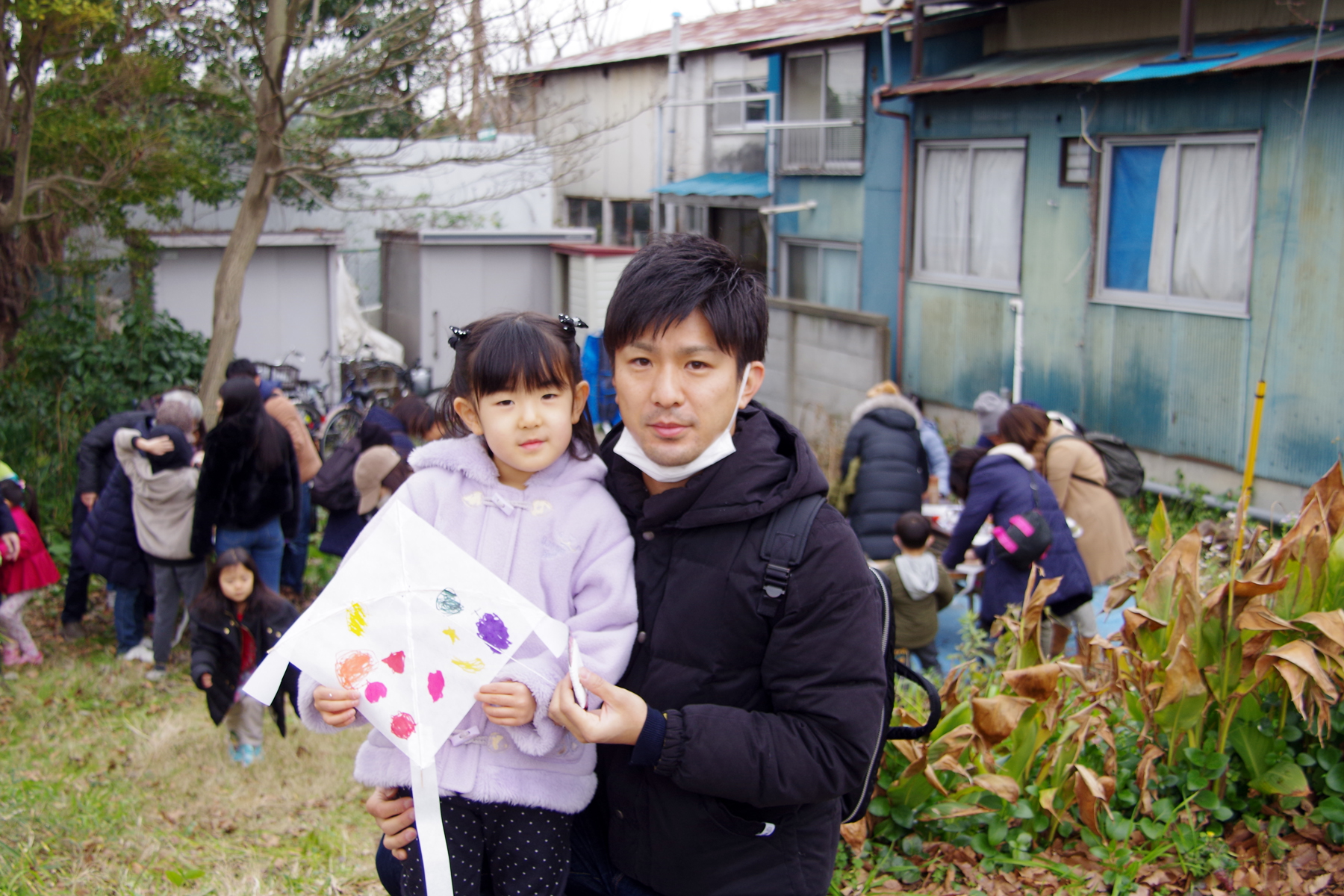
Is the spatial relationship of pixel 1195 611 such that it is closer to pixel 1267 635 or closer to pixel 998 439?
pixel 1267 635

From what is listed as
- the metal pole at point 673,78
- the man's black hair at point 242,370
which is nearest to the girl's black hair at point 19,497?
the man's black hair at point 242,370

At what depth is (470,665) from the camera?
2.02m

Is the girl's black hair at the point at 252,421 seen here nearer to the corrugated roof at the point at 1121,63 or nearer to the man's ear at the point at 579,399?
the man's ear at the point at 579,399

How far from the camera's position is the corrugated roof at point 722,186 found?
52.5 feet

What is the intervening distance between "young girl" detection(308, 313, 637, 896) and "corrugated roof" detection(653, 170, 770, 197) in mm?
14005

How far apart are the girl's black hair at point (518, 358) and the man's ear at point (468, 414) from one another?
1 cm

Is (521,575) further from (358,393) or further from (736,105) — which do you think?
(736,105)

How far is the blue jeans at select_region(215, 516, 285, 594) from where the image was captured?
6.90m

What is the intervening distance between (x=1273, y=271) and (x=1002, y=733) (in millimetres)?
→ 7529

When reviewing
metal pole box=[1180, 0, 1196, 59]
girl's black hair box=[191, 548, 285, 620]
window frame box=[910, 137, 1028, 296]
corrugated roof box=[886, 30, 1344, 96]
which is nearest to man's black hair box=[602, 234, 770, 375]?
girl's black hair box=[191, 548, 285, 620]

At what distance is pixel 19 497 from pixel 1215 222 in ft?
32.2

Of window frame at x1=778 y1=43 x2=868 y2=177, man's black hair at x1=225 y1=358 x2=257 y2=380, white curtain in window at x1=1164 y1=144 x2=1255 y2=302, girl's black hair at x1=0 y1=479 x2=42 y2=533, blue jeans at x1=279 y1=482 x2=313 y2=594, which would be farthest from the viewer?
window frame at x1=778 y1=43 x2=868 y2=177

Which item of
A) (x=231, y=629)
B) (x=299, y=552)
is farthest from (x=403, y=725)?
(x=299, y=552)

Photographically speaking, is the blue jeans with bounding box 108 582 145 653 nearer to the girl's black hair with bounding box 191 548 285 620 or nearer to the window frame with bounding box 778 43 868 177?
→ the girl's black hair with bounding box 191 548 285 620
